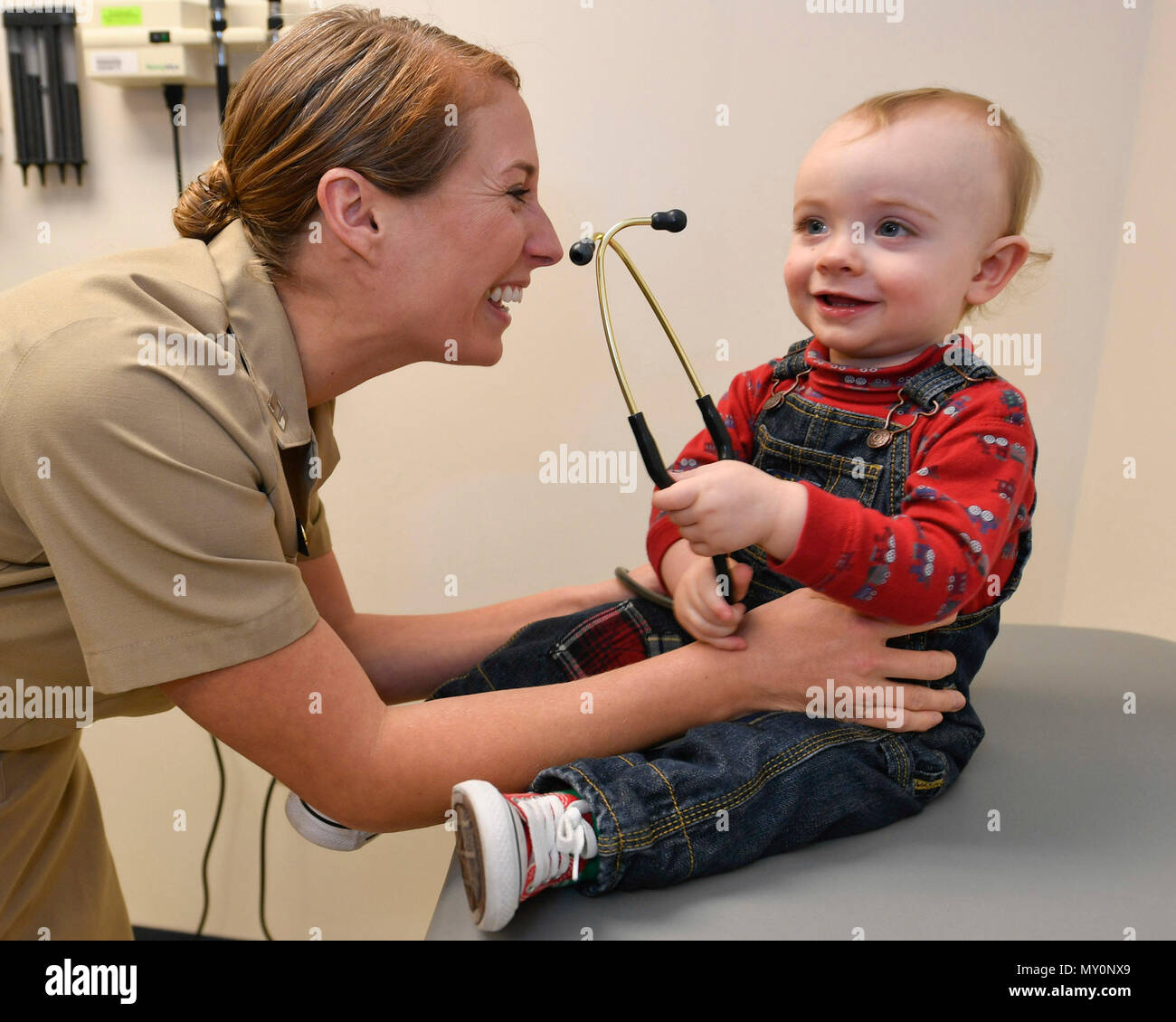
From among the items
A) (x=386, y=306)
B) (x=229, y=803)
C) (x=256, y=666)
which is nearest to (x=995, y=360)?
(x=386, y=306)

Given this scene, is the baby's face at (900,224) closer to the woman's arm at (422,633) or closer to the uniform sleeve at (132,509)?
the woman's arm at (422,633)

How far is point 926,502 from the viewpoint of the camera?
33.9 inches

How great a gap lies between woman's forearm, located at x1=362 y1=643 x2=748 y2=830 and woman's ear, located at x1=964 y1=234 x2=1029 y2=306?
45 cm

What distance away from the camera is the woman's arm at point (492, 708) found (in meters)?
0.81

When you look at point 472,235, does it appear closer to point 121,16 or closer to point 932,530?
point 932,530

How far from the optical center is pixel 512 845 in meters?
0.66

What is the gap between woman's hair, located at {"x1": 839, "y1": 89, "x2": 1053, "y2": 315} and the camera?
0.95 meters

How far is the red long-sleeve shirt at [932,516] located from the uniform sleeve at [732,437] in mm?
101

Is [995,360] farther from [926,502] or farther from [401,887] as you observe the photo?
[401,887]
